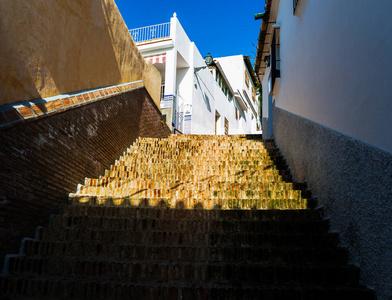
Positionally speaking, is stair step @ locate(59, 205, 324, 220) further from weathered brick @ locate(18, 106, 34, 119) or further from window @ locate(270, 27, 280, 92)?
window @ locate(270, 27, 280, 92)

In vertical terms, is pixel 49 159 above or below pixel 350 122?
below

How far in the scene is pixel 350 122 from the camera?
3.45 meters

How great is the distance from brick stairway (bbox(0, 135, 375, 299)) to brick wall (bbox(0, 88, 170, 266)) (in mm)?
240

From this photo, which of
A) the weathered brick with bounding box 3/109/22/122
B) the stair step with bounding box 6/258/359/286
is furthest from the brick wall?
the stair step with bounding box 6/258/359/286

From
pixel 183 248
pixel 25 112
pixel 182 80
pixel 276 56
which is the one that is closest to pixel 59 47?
pixel 25 112

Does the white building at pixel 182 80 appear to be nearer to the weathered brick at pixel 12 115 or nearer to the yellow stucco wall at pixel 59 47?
the yellow stucco wall at pixel 59 47

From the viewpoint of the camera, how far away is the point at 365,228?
3086 millimetres

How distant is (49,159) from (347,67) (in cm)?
392

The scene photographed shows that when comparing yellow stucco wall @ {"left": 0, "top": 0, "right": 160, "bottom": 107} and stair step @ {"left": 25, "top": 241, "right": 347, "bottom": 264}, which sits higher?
yellow stucco wall @ {"left": 0, "top": 0, "right": 160, "bottom": 107}

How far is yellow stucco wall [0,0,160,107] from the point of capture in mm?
3811

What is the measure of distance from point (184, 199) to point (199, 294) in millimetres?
1730

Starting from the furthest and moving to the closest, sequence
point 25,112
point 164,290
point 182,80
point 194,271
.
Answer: point 182,80, point 25,112, point 194,271, point 164,290

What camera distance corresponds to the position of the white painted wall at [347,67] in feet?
9.05

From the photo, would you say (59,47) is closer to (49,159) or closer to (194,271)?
(49,159)
